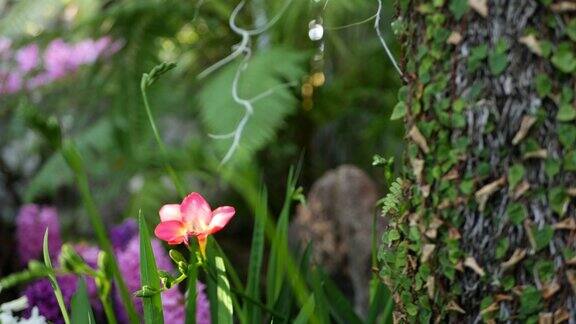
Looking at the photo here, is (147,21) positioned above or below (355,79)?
above

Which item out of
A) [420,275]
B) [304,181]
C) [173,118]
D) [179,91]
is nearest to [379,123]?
[304,181]

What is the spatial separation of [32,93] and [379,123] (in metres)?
1.20

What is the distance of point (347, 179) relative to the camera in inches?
90.1

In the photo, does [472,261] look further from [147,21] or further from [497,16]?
[147,21]

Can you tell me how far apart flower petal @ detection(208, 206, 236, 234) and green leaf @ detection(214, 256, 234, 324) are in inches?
1.9

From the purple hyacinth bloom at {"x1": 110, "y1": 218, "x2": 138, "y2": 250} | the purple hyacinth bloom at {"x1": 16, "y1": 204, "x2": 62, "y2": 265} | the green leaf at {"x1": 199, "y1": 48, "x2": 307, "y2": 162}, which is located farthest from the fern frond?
the purple hyacinth bloom at {"x1": 16, "y1": 204, "x2": 62, "y2": 265}

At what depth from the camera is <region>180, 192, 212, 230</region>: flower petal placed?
3.22ft

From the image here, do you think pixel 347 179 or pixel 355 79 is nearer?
pixel 347 179

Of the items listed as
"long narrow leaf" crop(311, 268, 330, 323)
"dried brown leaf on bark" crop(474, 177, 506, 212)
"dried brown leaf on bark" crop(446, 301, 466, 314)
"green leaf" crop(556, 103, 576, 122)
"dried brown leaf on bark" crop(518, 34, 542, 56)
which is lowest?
"long narrow leaf" crop(311, 268, 330, 323)

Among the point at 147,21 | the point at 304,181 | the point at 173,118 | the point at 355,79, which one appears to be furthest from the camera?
the point at 173,118

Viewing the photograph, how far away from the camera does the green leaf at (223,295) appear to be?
0.99 meters

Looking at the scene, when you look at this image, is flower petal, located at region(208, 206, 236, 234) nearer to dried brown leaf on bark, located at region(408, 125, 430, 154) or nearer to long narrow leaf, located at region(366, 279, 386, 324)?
dried brown leaf on bark, located at region(408, 125, 430, 154)

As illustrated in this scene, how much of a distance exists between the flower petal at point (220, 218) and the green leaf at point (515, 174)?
0.99ft

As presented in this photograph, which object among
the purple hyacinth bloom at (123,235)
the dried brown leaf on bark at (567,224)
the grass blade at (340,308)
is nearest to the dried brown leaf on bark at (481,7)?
the dried brown leaf on bark at (567,224)
